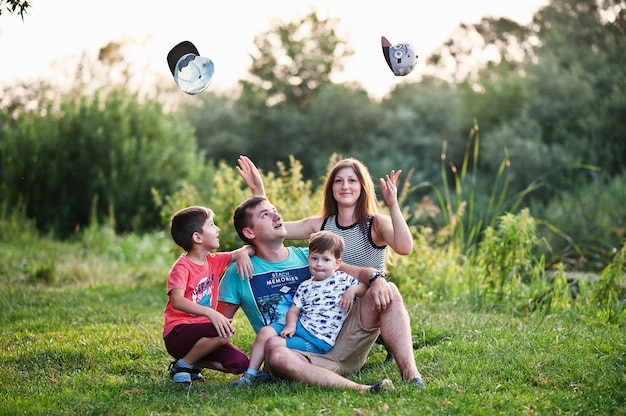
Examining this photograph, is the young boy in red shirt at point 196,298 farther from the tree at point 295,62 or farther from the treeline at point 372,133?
the tree at point 295,62

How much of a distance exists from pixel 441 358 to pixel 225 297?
1437 mm

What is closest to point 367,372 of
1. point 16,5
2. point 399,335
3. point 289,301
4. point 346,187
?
point 399,335

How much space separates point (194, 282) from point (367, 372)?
121 centimetres

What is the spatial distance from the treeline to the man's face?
4263 mm

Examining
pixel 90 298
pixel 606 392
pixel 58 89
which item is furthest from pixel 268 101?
pixel 606 392

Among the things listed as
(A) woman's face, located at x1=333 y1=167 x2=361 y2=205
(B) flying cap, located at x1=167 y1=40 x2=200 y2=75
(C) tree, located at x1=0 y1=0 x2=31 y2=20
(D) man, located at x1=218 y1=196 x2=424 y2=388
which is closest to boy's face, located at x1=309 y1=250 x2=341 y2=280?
(D) man, located at x1=218 y1=196 x2=424 y2=388

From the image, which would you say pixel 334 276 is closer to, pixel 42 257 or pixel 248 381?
pixel 248 381

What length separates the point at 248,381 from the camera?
4148 mm

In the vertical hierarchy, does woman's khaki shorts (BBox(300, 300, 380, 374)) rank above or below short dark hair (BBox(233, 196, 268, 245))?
below

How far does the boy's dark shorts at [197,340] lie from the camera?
14.1 feet

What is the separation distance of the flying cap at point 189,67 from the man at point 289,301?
2.76 feet

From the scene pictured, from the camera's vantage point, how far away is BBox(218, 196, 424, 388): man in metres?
4.02

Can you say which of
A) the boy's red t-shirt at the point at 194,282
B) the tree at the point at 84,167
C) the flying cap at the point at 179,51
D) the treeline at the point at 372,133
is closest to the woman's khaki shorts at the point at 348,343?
the boy's red t-shirt at the point at 194,282

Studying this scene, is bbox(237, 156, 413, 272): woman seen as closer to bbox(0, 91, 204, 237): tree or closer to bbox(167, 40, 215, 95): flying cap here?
bbox(167, 40, 215, 95): flying cap
